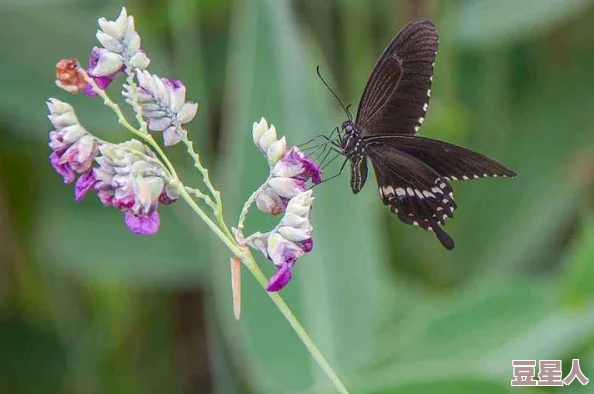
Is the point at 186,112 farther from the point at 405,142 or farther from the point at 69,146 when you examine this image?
the point at 405,142

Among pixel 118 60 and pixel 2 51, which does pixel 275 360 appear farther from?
pixel 2 51

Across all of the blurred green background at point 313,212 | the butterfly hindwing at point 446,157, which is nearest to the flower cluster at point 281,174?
the butterfly hindwing at point 446,157

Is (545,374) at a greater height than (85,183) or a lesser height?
lesser

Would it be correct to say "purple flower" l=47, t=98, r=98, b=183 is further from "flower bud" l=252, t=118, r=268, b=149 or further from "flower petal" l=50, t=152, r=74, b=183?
"flower bud" l=252, t=118, r=268, b=149

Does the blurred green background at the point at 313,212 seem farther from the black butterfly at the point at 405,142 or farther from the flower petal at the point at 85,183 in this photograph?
the flower petal at the point at 85,183

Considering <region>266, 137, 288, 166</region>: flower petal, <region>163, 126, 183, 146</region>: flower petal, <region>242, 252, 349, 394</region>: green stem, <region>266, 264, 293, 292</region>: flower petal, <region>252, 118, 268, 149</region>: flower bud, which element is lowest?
<region>242, 252, 349, 394</region>: green stem

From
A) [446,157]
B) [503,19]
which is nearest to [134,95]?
[446,157]

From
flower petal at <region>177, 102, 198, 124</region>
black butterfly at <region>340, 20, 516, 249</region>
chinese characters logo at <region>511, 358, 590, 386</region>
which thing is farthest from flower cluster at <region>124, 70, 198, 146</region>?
chinese characters logo at <region>511, 358, 590, 386</region>
